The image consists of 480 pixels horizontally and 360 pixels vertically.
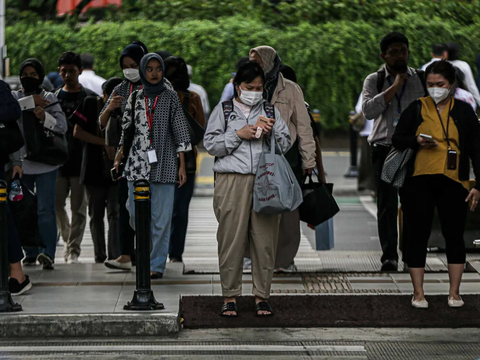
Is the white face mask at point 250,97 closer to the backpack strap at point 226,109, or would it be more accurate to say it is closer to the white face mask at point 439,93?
the backpack strap at point 226,109

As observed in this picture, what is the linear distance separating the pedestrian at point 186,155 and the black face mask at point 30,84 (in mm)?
1165

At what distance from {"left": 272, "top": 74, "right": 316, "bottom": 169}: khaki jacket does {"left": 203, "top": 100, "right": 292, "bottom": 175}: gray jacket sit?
0.56m

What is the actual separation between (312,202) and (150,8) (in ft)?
53.4

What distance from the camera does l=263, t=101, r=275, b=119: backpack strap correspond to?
7711 mm

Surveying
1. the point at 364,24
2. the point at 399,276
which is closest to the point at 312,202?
the point at 399,276

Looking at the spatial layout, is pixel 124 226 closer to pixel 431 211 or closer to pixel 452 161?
pixel 431 211

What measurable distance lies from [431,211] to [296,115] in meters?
1.35

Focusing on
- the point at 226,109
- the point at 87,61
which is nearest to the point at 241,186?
the point at 226,109

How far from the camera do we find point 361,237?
12.6m

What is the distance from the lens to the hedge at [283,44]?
70.4 ft

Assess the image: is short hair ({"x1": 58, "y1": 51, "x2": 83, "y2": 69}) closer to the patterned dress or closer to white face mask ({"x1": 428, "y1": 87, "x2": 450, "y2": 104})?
the patterned dress

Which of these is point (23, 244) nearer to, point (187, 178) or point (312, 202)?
point (187, 178)

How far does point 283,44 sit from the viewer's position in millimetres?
21594

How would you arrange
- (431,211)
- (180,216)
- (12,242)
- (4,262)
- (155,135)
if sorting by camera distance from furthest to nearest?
(180,216) → (155,135) → (12,242) → (431,211) → (4,262)
